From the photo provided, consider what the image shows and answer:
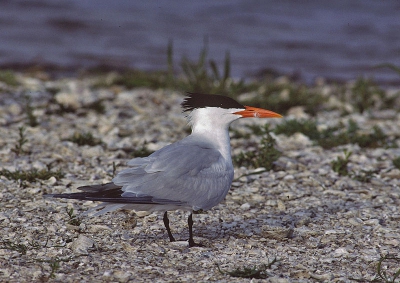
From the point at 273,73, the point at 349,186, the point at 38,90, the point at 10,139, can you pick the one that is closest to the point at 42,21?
the point at 273,73

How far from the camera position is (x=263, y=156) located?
18.2ft

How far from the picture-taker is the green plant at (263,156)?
5500mm

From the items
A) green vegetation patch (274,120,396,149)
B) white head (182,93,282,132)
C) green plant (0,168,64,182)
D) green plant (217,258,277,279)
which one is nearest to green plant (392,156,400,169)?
green vegetation patch (274,120,396,149)

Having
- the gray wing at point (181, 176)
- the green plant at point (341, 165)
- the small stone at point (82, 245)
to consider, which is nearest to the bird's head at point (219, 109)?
the gray wing at point (181, 176)

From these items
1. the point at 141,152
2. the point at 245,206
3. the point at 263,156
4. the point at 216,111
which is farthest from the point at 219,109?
the point at 141,152

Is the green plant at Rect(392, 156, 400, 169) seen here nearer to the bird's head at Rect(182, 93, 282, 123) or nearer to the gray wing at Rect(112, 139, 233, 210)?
the bird's head at Rect(182, 93, 282, 123)

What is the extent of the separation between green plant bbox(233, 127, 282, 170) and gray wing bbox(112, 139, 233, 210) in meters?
1.45

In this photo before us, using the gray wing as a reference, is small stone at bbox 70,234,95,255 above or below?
below

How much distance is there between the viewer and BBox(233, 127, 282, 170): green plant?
5.50m

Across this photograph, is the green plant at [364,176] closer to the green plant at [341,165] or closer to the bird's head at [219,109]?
the green plant at [341,165]

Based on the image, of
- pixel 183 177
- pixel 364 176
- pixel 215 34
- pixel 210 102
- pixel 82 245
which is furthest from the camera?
pixel 215 34

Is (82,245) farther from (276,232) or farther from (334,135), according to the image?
(334,135)

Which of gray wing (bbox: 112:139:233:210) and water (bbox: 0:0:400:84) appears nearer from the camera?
gray wing (bbox: 112:139:233:210)

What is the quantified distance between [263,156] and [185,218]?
128cm
